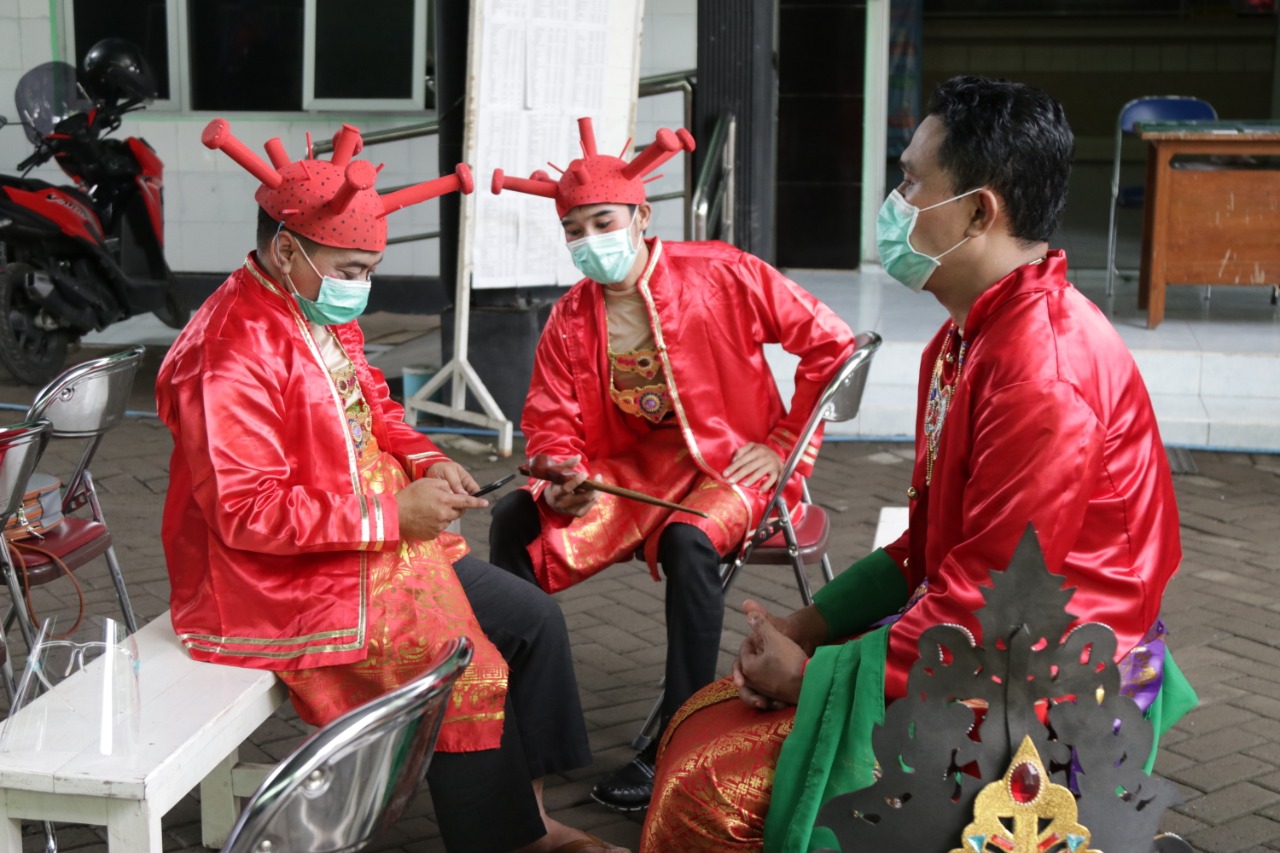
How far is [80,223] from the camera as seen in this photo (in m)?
6.76

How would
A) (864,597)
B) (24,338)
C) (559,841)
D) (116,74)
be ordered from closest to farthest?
(864,597), (559,841), (24,338), (116,74)

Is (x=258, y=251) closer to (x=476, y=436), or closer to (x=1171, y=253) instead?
(x=476, y=436)

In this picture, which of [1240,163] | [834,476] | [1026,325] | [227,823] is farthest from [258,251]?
[1240,163]

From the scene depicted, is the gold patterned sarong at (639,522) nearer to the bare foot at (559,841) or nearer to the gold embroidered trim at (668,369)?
the gold embroidered trim at (668,369)

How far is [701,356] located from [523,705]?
987mm

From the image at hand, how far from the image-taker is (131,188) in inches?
284

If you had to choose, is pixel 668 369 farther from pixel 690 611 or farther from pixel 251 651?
pixel 251 651

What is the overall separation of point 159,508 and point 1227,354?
4356mm

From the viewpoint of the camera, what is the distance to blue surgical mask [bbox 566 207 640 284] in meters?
3.35

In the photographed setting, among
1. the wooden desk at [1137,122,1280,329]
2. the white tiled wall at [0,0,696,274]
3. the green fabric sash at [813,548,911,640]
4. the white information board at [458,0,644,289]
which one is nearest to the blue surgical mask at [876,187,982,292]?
the green fabric sash at [813,548,911,640]

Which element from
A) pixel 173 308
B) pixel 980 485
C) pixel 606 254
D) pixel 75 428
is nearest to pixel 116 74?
pixel 173 308

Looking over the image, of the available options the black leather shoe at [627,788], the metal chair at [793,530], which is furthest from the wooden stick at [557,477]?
the black leather shoe at [627,788]

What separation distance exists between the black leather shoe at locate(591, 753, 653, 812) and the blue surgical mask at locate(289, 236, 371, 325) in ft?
3.89

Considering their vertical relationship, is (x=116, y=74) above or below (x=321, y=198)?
above
